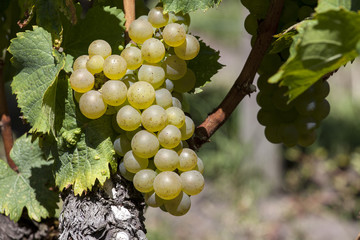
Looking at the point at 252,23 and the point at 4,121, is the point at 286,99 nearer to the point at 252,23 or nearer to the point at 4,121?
the point at 252,23

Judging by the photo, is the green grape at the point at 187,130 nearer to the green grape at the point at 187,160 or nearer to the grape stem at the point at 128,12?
the green grape at the point at 187,160

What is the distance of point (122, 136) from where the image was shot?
0.55m

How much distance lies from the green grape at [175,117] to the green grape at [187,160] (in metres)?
0.03

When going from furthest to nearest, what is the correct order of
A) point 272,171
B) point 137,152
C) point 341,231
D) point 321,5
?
point 272,171 → point 341,231 → point 137,152 → point 321,5

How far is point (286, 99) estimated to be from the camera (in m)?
0.62

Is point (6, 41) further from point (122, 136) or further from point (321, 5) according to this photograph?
point (321, 5)

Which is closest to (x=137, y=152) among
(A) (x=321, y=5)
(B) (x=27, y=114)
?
(B) (x=27, y=114)

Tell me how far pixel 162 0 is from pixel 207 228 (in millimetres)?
3280

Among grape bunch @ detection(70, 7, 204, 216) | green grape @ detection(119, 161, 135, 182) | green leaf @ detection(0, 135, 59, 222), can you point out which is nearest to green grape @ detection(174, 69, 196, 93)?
grape bunch @ detection(70, 7, 204, 216)

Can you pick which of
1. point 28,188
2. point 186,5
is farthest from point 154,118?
point 28,188

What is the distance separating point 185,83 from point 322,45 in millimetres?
215

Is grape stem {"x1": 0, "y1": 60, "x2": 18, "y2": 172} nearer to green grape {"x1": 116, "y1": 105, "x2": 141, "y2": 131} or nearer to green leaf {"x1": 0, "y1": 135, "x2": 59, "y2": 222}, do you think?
green leaf {"x1": 0, "y1": 135, "x2": 59, "y2": 222}

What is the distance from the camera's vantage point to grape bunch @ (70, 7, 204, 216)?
0.52 m

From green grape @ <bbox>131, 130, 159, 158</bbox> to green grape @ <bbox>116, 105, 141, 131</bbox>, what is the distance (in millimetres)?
12
